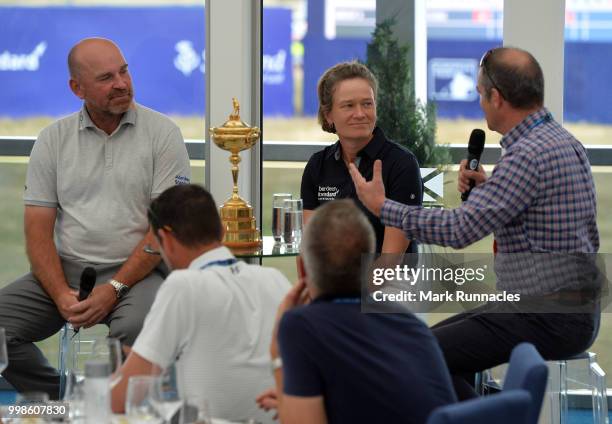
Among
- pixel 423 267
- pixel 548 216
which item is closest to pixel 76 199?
pixel 423 267

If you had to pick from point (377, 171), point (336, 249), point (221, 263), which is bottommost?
point (221, 263)

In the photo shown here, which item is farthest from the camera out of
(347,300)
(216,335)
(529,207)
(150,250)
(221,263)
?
(150,250)

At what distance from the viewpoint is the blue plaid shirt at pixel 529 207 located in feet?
11.8

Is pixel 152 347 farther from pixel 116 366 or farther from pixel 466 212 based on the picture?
pixel 466 212

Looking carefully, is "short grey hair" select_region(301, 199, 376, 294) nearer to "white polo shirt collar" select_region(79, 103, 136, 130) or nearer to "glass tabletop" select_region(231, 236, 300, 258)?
"glass tabletop" select_region(231, 236, 300, 258)

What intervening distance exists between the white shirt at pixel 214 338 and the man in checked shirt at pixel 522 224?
0.97 meters

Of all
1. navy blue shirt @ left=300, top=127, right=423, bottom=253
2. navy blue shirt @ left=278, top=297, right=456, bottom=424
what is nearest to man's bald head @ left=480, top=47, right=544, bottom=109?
navy blue shirt @ left=300, top=127, right=423, bottom=253

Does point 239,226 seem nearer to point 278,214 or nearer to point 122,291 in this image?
point 278,214

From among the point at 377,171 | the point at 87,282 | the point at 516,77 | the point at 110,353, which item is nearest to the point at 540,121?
the point at 516,77

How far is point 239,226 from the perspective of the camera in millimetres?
4551

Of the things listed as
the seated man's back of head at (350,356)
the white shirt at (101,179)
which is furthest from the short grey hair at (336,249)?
the white shirt at (101,179)

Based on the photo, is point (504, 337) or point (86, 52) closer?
point (504, 337)

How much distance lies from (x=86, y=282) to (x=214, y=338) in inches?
63.4

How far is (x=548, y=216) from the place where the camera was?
3637mm
